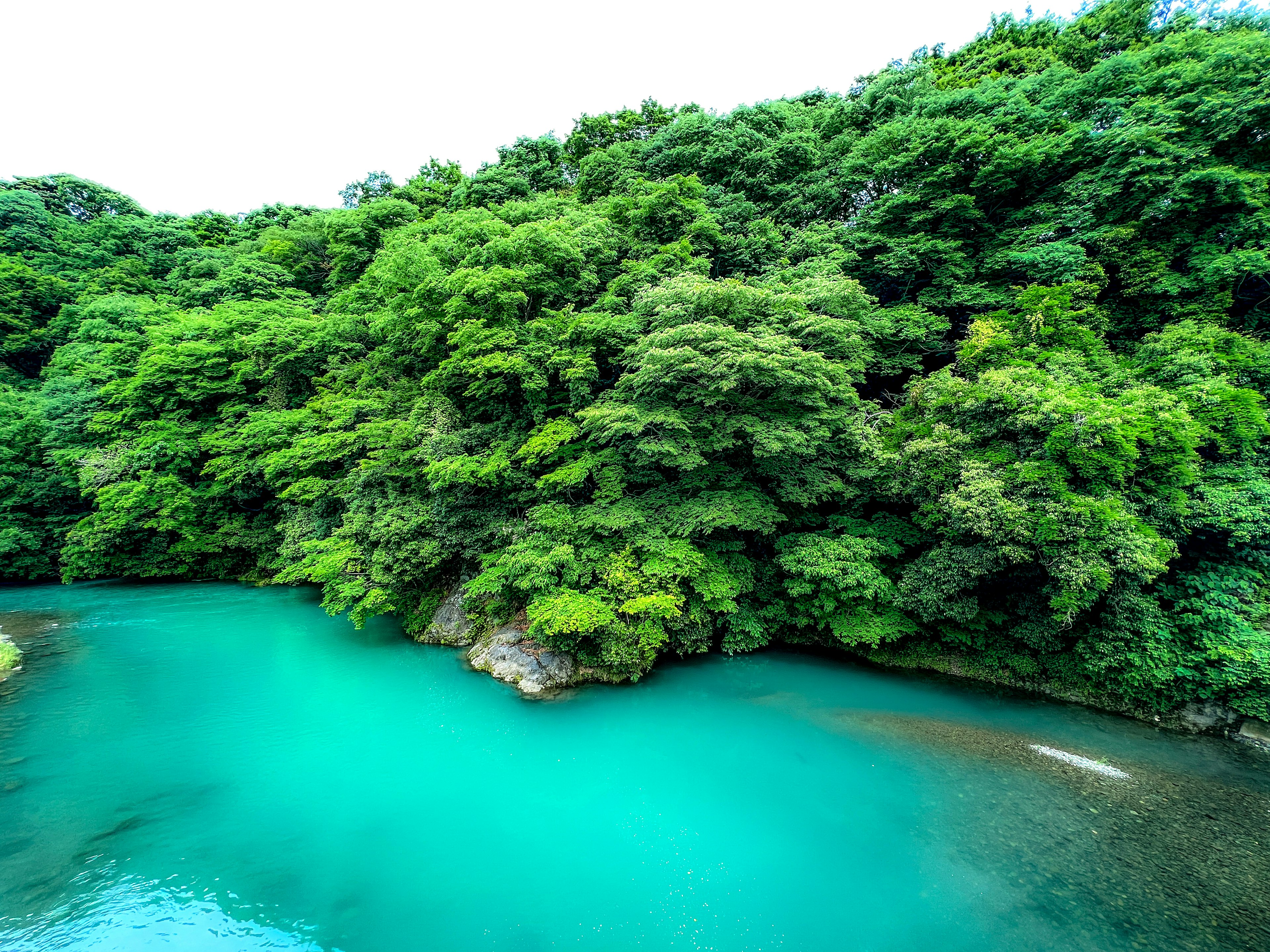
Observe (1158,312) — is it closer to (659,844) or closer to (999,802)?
(999,802)

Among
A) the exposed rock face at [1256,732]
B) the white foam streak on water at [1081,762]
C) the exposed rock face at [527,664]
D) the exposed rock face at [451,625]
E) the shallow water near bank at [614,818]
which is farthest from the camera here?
the exposed rock face at [451,625]

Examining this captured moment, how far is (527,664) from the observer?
11.1 metres

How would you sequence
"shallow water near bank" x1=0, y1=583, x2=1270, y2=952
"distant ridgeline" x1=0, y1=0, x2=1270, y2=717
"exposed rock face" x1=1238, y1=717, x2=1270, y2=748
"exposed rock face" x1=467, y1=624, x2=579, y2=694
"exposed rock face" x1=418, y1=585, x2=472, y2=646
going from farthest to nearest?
"exposed rock face" x1=418, y1=585, x2=472, y2=646 < "exposed rock face" x1=467, y1=624, x2=579, y2=694 < "distant ridgeline" x1=0, y1=0, x2=1270, y2=717 < "exposed rock face" x1=1238, y1=717, x2=1270, y2=748 < "shallow water near bank" x1=0, y1=583, x2=1270, y2=952

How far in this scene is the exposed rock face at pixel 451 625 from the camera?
43.3 ft

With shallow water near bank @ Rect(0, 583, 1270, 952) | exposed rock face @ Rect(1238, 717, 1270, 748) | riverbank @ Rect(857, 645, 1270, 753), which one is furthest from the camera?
riverbank @ Rect(857, 645, 1270, 753)

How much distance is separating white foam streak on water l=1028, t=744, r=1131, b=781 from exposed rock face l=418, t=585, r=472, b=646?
1265 centimetres

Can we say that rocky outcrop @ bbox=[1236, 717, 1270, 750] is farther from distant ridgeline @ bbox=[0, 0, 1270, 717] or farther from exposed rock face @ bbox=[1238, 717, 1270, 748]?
distant ridgeline @ bbox=[0, 0, 1270, 717]

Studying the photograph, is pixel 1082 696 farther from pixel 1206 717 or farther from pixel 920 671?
pixel 920 671

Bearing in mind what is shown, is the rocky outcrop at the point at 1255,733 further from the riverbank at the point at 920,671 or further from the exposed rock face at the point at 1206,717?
the exposed rock face at the point at 1206,717

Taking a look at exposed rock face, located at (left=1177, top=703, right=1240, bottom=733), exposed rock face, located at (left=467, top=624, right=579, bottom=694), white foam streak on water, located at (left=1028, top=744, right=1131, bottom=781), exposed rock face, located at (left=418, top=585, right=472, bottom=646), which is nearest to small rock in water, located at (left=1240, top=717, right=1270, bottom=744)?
exposed rock face, located at (left=1177, top=703, right=1240, bottom=733)

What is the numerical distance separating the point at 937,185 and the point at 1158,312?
6813 millimetres

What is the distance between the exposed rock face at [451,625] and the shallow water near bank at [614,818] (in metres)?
1.83

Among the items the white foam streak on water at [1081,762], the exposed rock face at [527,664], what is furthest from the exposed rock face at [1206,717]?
the exposed rock face at [527,664]

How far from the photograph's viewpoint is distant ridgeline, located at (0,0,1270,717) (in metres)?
8.89
